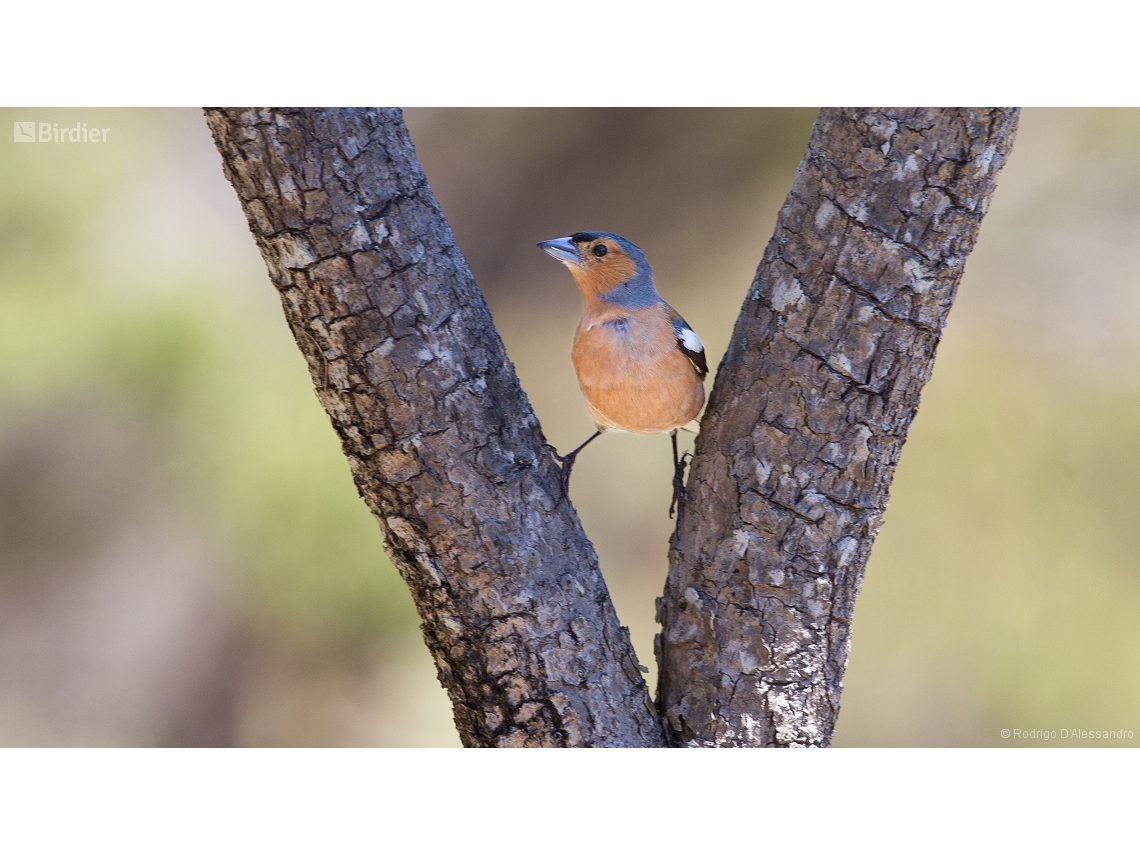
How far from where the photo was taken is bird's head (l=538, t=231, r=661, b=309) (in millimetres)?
2893

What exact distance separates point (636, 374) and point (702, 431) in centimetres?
38

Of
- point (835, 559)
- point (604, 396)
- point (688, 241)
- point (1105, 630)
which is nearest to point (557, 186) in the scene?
point (688, 241)

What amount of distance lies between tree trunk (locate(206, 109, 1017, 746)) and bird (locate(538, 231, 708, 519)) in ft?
1.02

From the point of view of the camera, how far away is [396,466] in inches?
82.9

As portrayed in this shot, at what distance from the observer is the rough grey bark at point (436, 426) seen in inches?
80.0

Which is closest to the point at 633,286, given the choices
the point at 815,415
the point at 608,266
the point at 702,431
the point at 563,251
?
the point at 608,266

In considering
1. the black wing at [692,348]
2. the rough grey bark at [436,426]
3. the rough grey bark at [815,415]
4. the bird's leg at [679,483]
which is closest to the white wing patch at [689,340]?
the black wing at [692,348]

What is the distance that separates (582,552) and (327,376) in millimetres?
819

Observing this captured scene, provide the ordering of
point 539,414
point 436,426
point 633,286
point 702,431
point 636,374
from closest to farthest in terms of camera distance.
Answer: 1. point 436,426
2. point 702,431
3. point 636,374
4. point 633,286
5. point 539,414

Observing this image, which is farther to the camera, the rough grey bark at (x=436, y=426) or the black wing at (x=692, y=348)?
the black wing at (x=692, y=348)

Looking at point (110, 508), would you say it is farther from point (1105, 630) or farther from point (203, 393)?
point (1105, 630)

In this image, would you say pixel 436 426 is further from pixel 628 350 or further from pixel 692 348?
pixel 692 348

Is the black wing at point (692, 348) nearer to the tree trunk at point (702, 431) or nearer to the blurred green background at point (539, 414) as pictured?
the tree trunk at point (702, 431)

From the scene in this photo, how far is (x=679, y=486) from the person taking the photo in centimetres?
252
